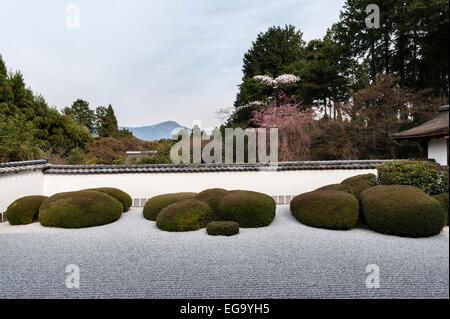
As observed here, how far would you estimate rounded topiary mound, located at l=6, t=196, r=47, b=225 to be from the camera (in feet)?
15.4

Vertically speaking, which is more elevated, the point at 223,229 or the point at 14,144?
the point at 14,144

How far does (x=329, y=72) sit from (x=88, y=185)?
361 inches

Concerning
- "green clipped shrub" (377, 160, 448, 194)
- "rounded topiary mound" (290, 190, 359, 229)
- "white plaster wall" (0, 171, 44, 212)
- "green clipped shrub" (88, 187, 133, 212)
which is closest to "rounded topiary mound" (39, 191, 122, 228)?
"green clipped shrub" (88, 187, 133, 212)

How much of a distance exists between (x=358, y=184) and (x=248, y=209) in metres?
2.47

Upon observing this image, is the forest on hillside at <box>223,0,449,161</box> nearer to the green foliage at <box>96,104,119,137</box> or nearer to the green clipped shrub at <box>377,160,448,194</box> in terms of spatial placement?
the green clipped shrub at <box>377,160,448,194</box>

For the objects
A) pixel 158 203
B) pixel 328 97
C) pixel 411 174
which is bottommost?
pixel 158 203

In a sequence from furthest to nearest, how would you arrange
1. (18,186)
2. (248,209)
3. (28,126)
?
(28,126) < (18,186) < (248,209)

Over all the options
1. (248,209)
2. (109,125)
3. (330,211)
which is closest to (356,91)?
(330,211)

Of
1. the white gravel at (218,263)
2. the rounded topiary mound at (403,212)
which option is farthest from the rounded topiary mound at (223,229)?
the rounded topiary mound at (403,212)

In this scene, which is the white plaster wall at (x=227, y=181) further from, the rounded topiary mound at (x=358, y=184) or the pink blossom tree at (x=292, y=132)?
the pink blossom tree at (x=292, y=132)

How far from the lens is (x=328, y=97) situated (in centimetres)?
914

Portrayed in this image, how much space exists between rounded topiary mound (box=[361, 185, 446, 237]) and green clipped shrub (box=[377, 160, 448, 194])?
0.17m

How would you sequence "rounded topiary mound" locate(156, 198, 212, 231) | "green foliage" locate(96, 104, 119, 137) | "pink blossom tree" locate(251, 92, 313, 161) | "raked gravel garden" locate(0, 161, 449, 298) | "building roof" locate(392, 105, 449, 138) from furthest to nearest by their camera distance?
"green foliage" locate(96, 104, 119, 137), "pink blossom tree" locate(251, 92, 313, 161), "rounded topiary mound" locate(156, 198, 212, 231), "raked gravel garden" locate(0, 161, 449, 298), "building roof" locate(392, 105, 449, 138)

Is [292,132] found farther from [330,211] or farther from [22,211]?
[22,211]
